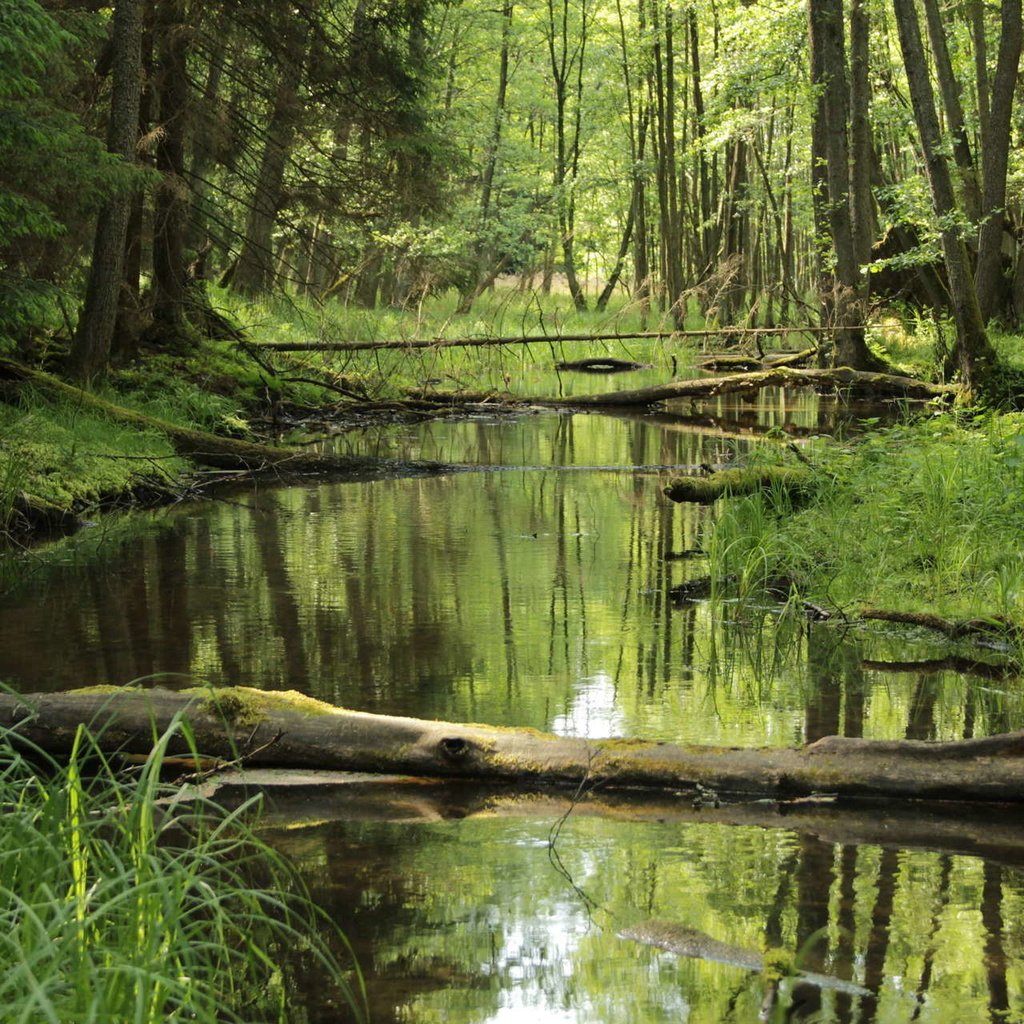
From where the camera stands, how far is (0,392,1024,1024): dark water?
3.61 m

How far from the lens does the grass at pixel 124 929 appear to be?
8.16 ft

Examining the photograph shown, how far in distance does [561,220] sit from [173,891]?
42.6m

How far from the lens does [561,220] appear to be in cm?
4403

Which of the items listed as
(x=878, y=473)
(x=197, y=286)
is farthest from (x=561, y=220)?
(x=878, y=473)

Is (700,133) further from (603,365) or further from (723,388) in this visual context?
(723,388)

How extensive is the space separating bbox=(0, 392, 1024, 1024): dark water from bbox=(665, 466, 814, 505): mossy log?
367 mm

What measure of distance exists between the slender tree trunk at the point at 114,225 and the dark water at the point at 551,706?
279cm

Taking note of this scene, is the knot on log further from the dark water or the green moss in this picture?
the green moss

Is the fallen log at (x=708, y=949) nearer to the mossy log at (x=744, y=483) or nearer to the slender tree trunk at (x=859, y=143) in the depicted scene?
the mossy log at (x=744, y=483)

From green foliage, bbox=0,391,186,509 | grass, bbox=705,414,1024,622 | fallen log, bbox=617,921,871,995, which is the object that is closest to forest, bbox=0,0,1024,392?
green foliage, bbox=0,391,186,509

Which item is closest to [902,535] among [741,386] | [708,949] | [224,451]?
[708,949]

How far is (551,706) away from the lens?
607 cm

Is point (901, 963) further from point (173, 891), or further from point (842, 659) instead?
point (842, 659)

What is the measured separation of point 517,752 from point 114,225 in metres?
10.0
